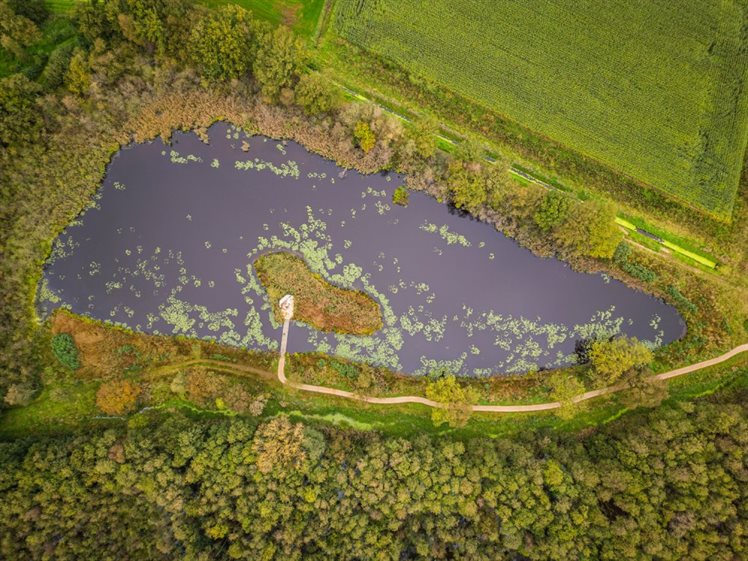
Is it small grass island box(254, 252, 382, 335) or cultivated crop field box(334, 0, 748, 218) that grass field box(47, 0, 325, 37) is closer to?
cultivated crop field box(334, 0, 748, 218)

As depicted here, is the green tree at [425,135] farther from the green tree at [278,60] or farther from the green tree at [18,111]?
the green tree at [18,111]

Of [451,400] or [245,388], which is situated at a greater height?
[451,400]

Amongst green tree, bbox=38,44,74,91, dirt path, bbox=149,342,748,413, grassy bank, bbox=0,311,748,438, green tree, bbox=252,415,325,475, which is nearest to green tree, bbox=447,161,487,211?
grassy bank, bbox=0,311,748,438

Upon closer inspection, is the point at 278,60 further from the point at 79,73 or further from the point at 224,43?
the point at 79,73

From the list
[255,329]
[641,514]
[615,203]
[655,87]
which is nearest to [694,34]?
[655,87]

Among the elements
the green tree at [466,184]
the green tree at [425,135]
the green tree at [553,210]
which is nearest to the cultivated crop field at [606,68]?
the green tree at [425,135]

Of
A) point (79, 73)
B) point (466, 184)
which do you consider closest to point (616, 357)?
point (466, 184)
